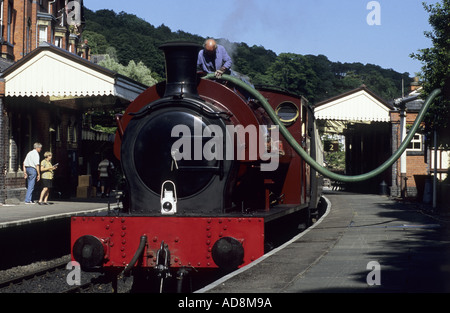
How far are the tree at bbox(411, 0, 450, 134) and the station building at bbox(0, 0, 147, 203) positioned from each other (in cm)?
832

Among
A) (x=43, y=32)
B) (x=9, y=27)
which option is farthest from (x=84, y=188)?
(x=43, y=32)

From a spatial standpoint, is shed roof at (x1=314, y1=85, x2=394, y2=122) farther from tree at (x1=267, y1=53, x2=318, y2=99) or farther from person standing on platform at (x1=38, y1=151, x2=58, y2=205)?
tree at (x1=267, y1=53, x2=318, y2=99)

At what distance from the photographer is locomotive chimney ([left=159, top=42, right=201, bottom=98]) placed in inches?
322

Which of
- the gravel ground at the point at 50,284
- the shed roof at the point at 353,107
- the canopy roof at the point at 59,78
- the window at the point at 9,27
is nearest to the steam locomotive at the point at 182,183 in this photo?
the gravel ground at the point at 50,284

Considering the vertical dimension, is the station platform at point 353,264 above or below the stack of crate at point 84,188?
below

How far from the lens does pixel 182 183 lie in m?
7.98

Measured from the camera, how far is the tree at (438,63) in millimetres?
15648

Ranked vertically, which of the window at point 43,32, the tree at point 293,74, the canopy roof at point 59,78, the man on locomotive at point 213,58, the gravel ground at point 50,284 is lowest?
the gravel ground at point 50,284

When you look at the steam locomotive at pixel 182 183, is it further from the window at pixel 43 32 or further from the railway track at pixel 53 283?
the window at pixel 43 32

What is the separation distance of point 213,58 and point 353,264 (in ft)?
11.5

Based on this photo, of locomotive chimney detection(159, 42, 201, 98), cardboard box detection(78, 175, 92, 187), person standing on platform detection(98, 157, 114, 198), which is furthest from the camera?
cardboard box detection(78, 175, 92, 187)

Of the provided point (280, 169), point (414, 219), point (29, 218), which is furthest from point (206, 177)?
point (414, 219)

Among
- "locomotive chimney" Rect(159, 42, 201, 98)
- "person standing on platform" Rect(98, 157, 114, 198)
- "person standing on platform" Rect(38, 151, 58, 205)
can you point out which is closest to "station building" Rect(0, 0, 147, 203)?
"person standing on platform" Rect(38, 151, 58, 205)

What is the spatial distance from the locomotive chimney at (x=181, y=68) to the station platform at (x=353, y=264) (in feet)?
7.62
